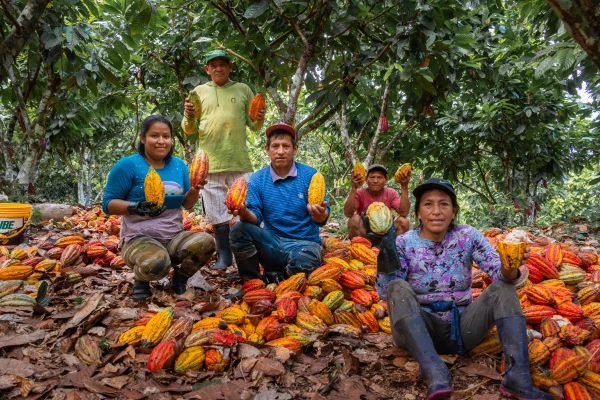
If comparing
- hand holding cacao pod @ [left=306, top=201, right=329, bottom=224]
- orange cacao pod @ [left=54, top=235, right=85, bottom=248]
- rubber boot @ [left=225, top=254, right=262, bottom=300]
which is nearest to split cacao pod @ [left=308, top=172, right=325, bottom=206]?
hand holding cacao pod @ [left=306, top=201, right=329, bottom=224]

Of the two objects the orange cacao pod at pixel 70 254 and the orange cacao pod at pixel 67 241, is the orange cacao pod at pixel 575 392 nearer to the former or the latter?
the orange cacao pod at pixel 70 254

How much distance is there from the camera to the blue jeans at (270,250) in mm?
2803

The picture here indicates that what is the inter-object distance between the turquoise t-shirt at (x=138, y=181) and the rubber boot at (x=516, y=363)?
2.00m

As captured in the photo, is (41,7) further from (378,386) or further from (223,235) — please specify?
(378,386)

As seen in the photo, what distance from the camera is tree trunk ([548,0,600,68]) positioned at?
99cm

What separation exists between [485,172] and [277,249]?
709 centimetres

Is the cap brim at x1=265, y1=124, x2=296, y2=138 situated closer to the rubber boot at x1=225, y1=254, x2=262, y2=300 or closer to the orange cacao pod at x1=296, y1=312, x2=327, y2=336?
the rubber boot at x1=225, y1=254, x2=262, y2=300

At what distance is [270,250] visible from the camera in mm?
2869

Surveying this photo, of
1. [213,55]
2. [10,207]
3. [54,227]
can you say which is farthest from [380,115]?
[54,227]

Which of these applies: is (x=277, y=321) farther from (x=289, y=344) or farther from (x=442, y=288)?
(x=442, y=288)

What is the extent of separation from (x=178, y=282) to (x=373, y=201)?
2.11 m

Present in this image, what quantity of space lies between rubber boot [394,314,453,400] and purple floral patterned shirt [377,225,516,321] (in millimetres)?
217

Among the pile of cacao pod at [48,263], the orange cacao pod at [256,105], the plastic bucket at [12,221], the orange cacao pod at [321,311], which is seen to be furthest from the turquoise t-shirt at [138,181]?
the plastic bucket at [12,221]

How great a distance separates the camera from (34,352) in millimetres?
1903
